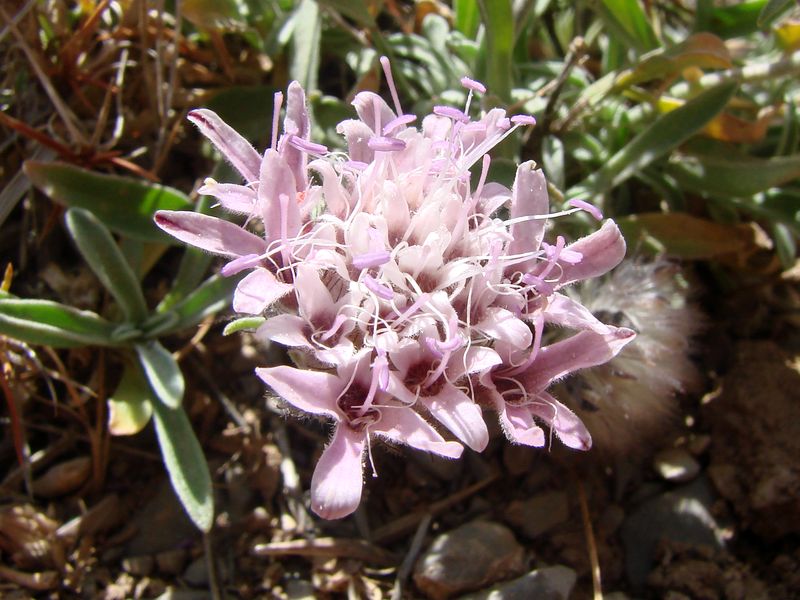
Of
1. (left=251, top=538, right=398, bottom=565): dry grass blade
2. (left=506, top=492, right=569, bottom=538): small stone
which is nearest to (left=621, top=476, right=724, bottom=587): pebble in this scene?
(left=506, top=492, right=569, bottom=538): small stone

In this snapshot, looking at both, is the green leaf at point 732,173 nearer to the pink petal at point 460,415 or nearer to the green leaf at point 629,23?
the green leaf at point 629,23

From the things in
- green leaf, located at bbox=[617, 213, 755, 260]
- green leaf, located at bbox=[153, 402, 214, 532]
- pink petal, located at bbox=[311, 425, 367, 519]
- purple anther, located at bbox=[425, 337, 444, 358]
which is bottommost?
green leaf, located at bbox=[153, 402, 214, 532]

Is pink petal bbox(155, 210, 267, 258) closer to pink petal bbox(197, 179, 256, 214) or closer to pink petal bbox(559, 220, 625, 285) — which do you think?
pink petal bbox(197, 179, 256, 214)

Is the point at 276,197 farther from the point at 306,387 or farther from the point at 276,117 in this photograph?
the point at 306,387

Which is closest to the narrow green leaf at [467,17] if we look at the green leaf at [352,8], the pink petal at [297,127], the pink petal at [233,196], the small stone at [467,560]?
the green leaf at [352,8]

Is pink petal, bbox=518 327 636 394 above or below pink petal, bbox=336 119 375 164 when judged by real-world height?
below

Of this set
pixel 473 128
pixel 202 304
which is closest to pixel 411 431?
pixel 473 128
